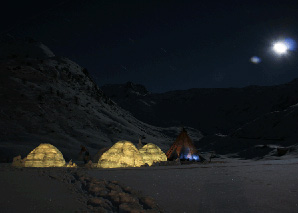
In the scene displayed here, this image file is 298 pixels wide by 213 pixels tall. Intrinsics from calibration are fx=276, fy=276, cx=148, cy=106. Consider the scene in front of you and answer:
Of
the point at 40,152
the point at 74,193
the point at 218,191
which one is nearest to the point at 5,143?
the point at 40,152

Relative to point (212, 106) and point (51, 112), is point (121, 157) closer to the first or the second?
point (51, 112)

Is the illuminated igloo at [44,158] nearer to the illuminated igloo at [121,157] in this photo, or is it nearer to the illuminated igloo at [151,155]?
the illuminated igloo at [121,157]

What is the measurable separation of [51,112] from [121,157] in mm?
21203

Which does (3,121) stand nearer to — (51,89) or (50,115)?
(50,115)

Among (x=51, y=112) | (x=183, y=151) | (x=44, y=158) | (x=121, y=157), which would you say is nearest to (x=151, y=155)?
(x=121, y=157)

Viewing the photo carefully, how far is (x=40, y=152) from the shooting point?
15234mm

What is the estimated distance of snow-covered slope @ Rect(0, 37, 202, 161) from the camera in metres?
26.5

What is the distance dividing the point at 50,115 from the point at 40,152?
17.7m

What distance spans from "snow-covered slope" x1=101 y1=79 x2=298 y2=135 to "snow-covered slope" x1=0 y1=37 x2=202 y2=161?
36.0 m

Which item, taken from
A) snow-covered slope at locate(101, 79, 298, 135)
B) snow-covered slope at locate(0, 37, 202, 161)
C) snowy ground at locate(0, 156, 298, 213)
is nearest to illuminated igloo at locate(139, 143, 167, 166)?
snow-covered slope at locate(0, 37, 202, 161)

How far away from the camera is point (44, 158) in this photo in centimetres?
1504

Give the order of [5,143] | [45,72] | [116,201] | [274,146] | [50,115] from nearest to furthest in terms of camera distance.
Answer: [116,201] < [5,143] < [274,146] < [50,115] < [45,72]

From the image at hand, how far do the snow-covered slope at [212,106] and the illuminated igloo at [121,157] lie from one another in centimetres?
5750

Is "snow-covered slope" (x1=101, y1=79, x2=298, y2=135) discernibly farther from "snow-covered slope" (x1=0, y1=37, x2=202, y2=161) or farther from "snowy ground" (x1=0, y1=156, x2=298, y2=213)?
"snowy ground" (x1=0, y1=156, x2=298, y2=213)
